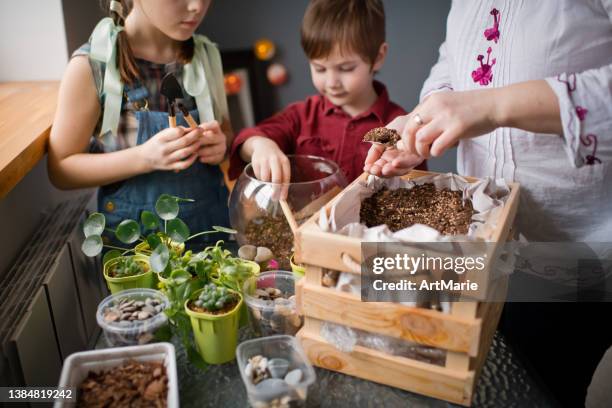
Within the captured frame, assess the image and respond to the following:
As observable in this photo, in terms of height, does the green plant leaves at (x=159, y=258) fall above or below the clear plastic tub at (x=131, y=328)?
above

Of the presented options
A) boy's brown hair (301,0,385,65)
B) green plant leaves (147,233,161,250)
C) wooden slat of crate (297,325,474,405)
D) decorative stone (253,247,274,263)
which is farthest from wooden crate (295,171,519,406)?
boy's brown hair (301,0,385,65)

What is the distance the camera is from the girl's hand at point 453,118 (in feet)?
2.63

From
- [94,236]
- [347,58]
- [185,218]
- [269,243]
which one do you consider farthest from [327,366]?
[347,58]

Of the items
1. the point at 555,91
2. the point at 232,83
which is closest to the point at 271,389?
the point at 555,91

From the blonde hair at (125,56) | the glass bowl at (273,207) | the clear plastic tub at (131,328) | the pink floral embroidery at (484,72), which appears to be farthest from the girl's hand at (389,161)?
the blonde hair at (125,56)

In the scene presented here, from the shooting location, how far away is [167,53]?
1327mm

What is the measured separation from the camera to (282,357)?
787 mm

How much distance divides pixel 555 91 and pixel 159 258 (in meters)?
0.69

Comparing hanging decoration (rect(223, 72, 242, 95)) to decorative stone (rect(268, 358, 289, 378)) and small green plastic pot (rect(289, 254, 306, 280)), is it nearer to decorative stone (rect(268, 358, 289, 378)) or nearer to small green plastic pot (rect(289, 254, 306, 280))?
small green plastic pot (rect(289, 254, 306, 280))

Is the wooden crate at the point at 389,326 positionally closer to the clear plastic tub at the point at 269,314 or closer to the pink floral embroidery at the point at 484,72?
the clear plastic tub at the point at 269,314

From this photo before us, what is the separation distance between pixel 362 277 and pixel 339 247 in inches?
2.1

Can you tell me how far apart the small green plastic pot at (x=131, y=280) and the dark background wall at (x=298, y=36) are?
6.96 ft

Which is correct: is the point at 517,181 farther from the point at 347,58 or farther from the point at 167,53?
the point at 167,53

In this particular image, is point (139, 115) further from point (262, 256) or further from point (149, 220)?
point (262, 256)
